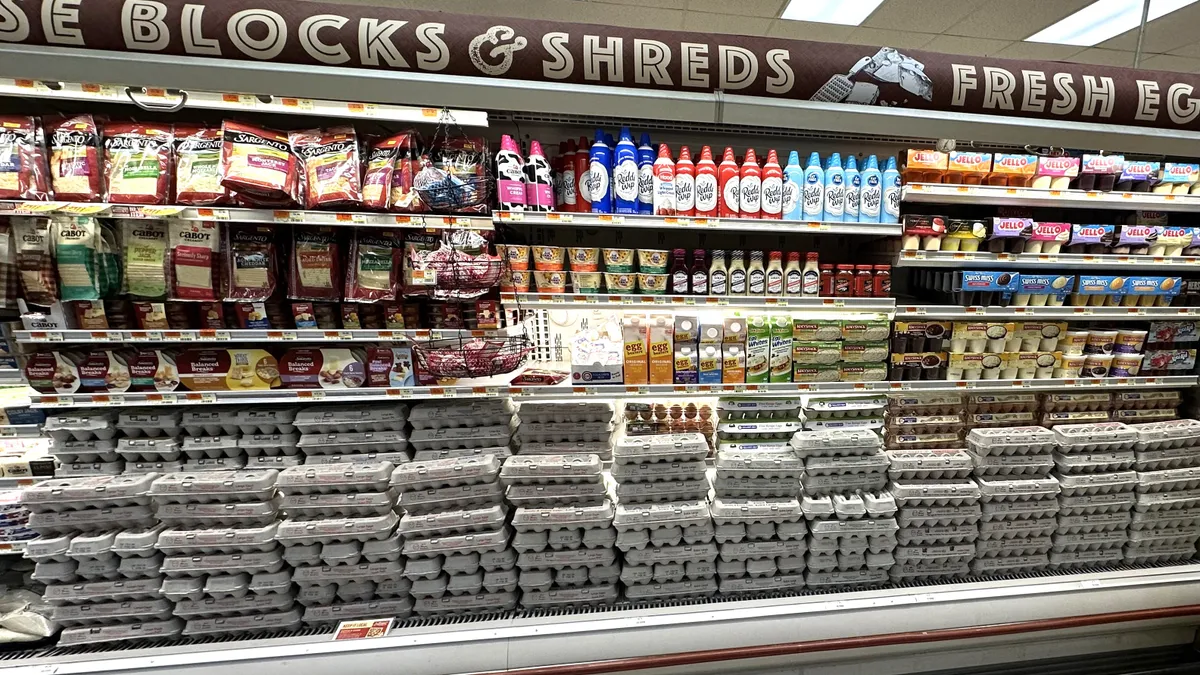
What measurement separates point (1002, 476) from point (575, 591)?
7.09 ft

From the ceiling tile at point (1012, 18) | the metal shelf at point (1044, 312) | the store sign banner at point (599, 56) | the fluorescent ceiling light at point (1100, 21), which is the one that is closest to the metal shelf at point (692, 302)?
the metal shelf at point (1044, 312)

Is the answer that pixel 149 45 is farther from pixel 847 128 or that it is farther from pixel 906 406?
pixel 906 406

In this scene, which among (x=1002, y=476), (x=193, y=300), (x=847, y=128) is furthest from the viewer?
(x=1002, y=476)

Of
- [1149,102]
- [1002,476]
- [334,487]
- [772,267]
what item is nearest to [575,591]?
[334,487]

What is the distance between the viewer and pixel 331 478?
1867mm

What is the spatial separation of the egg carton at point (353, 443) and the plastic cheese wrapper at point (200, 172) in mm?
1002

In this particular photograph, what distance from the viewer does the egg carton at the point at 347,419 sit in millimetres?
1938

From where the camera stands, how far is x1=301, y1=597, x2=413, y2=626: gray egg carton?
194cm

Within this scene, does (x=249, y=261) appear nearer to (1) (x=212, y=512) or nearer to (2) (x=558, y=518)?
(1) (x=212, y=512)

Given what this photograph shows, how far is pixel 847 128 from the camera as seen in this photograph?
2.97 feet

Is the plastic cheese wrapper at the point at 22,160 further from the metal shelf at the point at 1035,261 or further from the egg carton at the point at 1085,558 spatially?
the egg carton at the point at 1085,558

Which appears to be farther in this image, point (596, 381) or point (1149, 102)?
point (596, 381)

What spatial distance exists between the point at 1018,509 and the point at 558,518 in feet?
Result: 7.31

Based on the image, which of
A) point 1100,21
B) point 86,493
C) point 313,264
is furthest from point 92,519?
point 1100,21
